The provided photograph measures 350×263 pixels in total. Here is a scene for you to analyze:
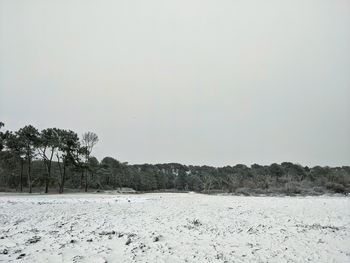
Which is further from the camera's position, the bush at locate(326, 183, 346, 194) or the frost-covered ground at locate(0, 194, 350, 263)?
the bush at locate(326, 183, 346, 194)

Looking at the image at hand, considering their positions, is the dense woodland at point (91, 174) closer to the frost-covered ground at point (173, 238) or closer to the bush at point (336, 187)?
the bush at point (336, 187)

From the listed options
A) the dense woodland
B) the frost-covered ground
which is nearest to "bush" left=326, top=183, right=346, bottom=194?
the dense woodland

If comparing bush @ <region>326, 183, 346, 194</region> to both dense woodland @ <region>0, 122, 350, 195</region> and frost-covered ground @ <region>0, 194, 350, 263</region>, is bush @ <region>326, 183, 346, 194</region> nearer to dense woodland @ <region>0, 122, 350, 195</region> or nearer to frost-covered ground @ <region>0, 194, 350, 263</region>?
dense woodland @ <region>0, 122, 350, 195</region>

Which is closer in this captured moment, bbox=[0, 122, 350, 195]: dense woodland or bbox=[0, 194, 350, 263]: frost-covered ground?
bbox=[0, 194, 350, 263]: frost-covered ground

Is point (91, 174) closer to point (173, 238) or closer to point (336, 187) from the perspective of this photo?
point (336, 187)

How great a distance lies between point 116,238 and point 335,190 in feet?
139

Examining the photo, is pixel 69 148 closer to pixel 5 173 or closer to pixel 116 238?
pixel 5 173

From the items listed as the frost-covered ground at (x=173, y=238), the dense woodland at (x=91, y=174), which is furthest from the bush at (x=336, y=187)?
the frost-covered ground at (x=173, y=238)

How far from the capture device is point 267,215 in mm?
15359

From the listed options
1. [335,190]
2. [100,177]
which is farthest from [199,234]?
[100,177]

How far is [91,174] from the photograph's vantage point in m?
65.1

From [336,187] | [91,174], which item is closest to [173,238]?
[336,187]

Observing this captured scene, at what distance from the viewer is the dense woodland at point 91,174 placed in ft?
146

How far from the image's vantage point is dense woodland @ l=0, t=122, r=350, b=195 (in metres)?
44.5
